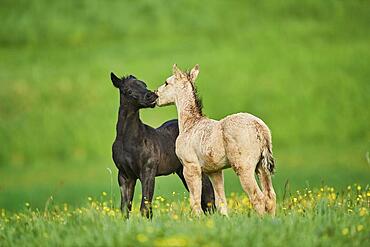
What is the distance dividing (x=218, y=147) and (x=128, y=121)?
1586mm

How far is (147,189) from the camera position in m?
11.5

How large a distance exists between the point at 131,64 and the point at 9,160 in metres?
7.26

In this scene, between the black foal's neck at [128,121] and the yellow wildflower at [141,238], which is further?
the black foal's neck at [128,121]

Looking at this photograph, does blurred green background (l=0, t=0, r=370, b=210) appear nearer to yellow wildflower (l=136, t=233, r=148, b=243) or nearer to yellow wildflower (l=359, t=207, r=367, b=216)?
yellow wildflower (l=359, t=207, r=367, b=216)

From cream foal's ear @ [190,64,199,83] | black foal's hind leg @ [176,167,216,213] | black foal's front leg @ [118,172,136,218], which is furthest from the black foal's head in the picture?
black foal's hind leg @ [176,167,216,213]

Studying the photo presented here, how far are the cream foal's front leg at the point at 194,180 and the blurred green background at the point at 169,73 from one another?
9.01 meters

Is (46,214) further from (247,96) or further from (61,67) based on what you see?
(61,67)

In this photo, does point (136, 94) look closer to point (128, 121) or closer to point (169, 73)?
point (128, 121)

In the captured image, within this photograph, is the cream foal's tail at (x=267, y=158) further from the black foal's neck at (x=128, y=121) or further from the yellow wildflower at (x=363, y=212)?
the black foal's neck at (x=128, y=121)

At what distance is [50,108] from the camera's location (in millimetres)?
31031

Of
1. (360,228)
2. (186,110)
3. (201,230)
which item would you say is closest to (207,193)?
(186,110)

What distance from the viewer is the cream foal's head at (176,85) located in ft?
38.6

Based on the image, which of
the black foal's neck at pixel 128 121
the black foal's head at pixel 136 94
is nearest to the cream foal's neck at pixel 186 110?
the black foal's head at pixel 136 94

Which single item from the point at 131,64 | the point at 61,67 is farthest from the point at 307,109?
the point at 61,67
